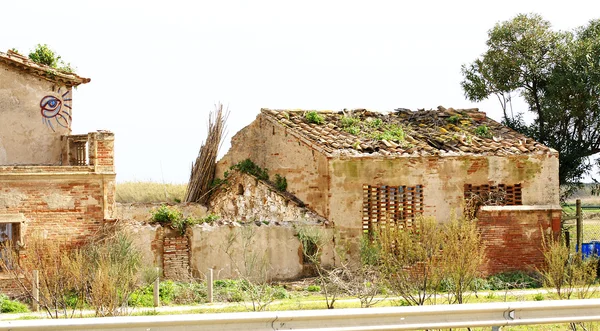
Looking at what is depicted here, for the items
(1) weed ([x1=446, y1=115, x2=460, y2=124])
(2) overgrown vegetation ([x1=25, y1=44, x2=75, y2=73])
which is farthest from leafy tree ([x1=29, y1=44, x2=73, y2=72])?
(1) weed ([x1=446, y1=115, x2=460, y2=124])

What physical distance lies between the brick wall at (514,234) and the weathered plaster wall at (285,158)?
4300mm

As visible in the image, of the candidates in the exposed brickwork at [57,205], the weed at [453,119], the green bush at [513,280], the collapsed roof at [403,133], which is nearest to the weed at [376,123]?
the collapsed roof at [403,133]

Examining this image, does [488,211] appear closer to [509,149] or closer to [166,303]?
[509,149]

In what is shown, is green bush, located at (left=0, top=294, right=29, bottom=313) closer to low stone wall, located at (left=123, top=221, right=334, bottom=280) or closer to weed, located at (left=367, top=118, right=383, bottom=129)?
low stone wall, located at (left=123, top=221, right=334, bottom=280)

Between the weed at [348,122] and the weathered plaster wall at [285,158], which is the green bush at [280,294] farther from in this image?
the weed at [348,122]

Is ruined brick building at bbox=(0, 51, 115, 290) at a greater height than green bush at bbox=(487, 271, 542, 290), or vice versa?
ruined brick building at bbox=(0, 51, 115, 290)

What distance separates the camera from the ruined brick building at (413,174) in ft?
78.8

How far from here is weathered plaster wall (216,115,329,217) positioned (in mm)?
25125

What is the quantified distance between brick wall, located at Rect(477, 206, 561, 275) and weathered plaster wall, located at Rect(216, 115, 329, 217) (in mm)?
4300

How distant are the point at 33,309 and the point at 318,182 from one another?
8.81m

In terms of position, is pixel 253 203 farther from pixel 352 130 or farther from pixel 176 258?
pixel 176 258

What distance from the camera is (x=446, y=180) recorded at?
83.7 ft

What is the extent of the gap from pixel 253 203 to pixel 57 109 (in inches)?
263

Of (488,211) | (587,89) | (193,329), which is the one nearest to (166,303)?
(488,211)
